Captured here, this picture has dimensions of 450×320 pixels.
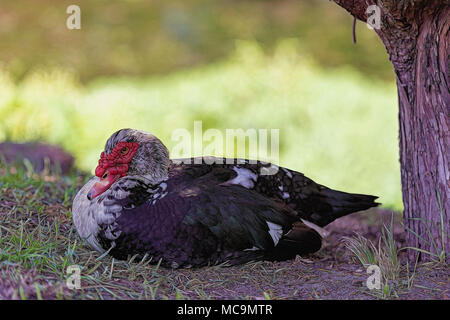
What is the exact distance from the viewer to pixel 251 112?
725 centimetres

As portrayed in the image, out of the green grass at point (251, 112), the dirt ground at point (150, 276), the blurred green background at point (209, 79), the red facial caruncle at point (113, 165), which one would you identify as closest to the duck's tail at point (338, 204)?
the dirt ground at point (150, 276)

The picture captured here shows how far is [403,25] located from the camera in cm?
301

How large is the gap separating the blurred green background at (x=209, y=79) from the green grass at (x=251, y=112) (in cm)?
2

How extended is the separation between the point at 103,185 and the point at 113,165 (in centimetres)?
12

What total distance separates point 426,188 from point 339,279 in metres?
0.68

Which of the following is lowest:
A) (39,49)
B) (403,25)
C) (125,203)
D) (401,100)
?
(125,203)

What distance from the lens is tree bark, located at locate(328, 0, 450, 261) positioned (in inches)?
118

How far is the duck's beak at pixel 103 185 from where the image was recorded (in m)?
3.12

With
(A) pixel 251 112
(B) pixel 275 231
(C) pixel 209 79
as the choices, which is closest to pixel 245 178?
(B) pixel 275 231

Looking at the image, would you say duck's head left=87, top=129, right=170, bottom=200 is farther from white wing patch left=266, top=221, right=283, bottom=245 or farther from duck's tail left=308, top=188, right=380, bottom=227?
duck's tail left=308, top=188, right=380, bottom=227

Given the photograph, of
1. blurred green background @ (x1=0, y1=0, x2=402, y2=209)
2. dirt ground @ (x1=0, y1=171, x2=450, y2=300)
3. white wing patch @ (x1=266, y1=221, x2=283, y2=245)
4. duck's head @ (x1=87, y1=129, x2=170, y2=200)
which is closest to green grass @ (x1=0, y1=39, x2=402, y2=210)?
blurred green background @ (x1=0, y1=0, x2=402, y2=209)

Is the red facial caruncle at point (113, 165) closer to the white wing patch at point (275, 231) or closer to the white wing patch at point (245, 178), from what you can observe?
the white wing patch at point (245, 178)
